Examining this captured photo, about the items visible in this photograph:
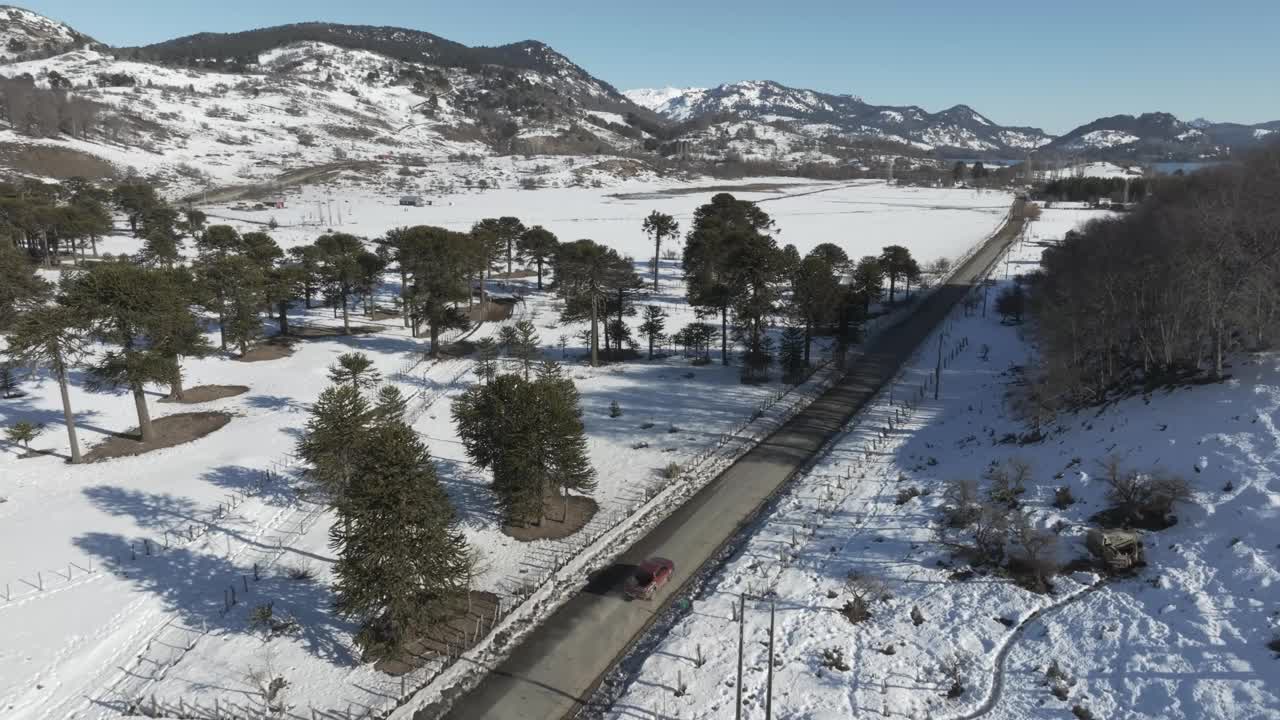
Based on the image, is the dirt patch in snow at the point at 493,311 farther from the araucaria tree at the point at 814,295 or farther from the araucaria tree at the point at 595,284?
A: the araucaria tree at the point at 814,295

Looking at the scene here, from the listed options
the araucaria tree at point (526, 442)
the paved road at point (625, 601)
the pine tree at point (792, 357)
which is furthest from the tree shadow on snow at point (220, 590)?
the pine tree at point (792, 357)

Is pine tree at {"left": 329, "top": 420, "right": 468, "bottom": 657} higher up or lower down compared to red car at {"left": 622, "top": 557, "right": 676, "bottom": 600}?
higher up

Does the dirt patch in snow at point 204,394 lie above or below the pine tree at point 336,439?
below

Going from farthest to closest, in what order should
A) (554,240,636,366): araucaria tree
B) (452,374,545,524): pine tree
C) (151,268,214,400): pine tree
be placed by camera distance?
(554,240,636,366): araucaria tree
(151,268,214,400): pine tree
(452,374,545,524): pine tree

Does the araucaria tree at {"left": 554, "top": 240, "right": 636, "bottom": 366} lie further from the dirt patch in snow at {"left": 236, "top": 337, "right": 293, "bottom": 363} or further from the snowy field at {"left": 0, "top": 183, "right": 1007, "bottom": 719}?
the dirt patch in snow at {"left": 236, "top": 337, "right": 293, "bottom": 363}

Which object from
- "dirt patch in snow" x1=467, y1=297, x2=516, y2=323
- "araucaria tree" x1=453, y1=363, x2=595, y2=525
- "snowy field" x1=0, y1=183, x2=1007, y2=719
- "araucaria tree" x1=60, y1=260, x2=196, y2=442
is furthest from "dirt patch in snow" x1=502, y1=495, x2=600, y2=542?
"dirt patch in snow" x1=467, y1=297, x2=516, y2=323

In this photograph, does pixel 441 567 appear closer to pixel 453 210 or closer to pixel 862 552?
pixel 862 552

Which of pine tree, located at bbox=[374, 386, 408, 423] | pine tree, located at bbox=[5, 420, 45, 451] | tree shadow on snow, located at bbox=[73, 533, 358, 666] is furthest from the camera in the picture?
pine tree, located at bbox=[5, 420, 45, 451]
